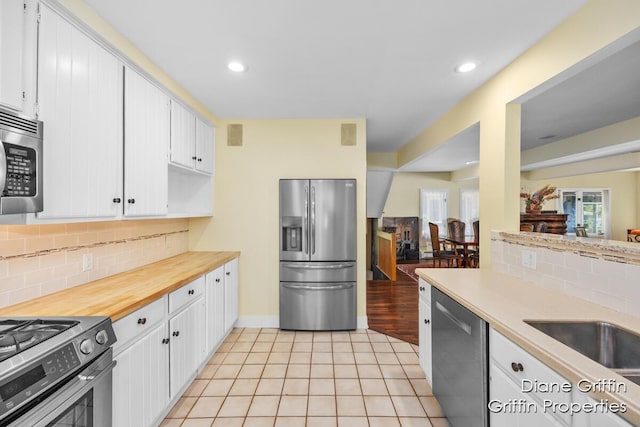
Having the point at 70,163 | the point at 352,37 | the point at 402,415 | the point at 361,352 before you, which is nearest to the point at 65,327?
the point at 70,163

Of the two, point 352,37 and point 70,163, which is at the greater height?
point 352,37

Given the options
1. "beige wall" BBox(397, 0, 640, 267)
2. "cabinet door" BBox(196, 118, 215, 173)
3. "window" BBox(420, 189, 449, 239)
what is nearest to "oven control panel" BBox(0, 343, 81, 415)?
"cabinet door" BBox(196, 118, 215, 173)

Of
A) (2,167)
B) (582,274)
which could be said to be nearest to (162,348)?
(2,167)

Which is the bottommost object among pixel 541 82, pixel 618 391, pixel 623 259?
pixel 618 391

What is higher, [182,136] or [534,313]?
[182,136]

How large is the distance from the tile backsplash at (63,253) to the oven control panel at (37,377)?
744 mm

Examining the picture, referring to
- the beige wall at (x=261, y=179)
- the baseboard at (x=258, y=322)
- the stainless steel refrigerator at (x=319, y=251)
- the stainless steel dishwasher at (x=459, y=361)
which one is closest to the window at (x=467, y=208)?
the beige wall at (x=261, y=179)

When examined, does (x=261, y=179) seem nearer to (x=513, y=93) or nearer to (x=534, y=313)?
(x=513, y=93)

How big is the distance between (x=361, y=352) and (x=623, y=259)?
222 cm

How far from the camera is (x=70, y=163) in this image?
1.54m

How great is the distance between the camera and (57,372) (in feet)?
3.48

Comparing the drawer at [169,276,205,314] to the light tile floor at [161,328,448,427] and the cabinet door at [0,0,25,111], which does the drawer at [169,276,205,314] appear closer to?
the light tile floor at [161,328,448,427]

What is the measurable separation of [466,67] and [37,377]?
9.96 feet

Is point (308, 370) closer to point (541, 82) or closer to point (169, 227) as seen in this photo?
point (169, 227)
